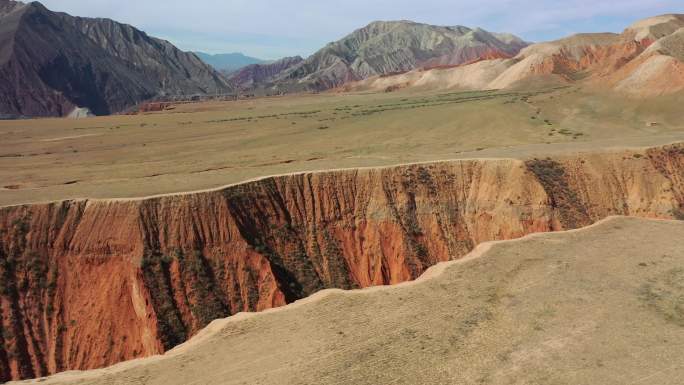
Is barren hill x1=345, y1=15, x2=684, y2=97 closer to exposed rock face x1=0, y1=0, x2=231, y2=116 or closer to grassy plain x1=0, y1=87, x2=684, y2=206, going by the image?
grassy plain x1=0, y1=87, x2=684, y2=206

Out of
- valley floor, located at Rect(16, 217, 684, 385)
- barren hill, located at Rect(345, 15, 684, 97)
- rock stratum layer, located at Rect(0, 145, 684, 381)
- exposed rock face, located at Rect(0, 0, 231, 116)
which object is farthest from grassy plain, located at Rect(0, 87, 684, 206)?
Result: exposed rock face, located at Rect(0, 0, 231, 116)

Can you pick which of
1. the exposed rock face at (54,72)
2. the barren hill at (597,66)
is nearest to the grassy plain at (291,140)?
the barren hill at (597,66)

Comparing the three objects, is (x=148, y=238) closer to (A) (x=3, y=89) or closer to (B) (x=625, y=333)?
(B) (x=625, y=333)

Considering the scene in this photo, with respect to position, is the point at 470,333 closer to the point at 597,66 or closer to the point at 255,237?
the point at 255,237

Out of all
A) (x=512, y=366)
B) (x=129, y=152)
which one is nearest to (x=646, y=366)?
(x=512, y=366)

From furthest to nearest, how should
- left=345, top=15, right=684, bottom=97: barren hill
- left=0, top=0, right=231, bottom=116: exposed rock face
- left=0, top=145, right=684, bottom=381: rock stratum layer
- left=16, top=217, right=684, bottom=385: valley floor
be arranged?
left=0, top=0, right=231, bottom=116: exposed rock face < left=345, top=15, right=684, bottom=97: barren hill < left=0, top=145, right=684, bottom=381: rock stratum layer < left=16, top=217, right=684, bottom=385: valley floor
